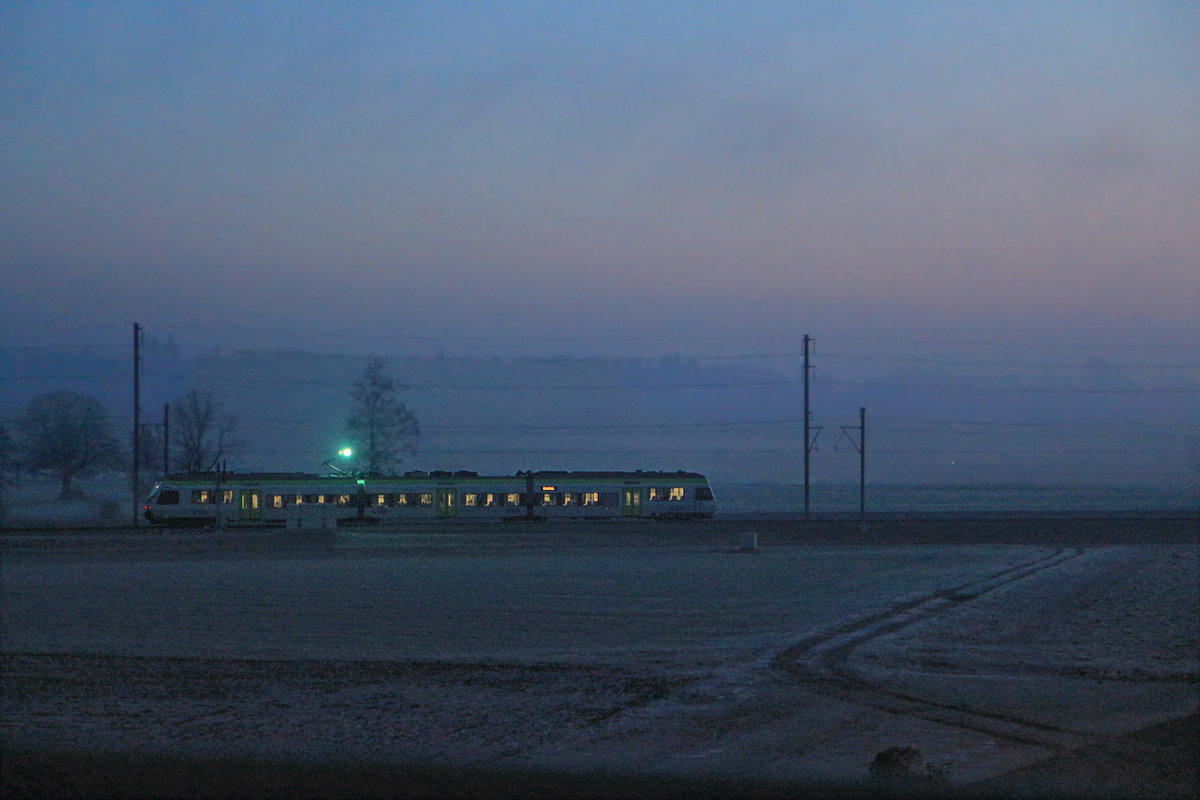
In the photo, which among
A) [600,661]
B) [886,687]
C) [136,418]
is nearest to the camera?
[886,687]

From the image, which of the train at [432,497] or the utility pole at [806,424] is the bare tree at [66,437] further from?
the utility pole at [806,424]

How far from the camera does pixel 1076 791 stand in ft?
29.0

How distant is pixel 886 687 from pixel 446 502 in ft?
165

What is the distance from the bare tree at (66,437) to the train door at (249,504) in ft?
64.4

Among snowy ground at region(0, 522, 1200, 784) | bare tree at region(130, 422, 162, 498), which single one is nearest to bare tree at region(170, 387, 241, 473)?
Result: bare tree at region(130, 422, 162, 498)

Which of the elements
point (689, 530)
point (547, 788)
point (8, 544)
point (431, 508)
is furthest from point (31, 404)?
point (547, 788)

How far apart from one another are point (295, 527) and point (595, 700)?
138 ft

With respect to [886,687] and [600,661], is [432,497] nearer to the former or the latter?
[600,661]

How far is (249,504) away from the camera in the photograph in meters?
61.4

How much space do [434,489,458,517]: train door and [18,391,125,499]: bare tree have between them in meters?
27.5

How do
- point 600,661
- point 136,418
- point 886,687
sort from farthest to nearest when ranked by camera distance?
point 136,418, point 600,661, point 886,687

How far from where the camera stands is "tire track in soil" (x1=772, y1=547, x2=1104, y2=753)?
11.7m

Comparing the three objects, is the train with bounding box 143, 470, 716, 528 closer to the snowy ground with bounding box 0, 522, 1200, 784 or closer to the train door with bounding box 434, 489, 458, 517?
the train door with bounding box 434, 489, 458, 517

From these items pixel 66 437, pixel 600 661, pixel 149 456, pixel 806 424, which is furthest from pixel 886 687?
pixel 149 456
